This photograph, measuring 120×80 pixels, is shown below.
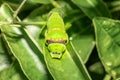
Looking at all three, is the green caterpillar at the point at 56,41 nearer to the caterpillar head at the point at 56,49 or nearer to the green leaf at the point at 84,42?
the caterpillar head at the point at 56,49

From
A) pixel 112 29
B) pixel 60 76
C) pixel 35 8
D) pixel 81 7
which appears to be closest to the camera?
pixel 60 76

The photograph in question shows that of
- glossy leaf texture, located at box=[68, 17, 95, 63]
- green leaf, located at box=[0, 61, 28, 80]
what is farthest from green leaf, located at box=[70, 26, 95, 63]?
green leaf, located at box=[0, 61, 28, 80]

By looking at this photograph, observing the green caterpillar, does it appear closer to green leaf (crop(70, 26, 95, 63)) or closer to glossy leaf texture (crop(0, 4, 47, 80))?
glossy leaf texture (crop(0, 4, 47, 80))

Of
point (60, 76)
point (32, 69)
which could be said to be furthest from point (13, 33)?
point (60, 76)

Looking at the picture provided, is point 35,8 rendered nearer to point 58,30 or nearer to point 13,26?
point 13,26

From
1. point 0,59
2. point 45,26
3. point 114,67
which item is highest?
point 45,26

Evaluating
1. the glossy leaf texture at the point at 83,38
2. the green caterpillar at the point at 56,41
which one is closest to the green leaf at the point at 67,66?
the green caterpillar at the point at 56,41
